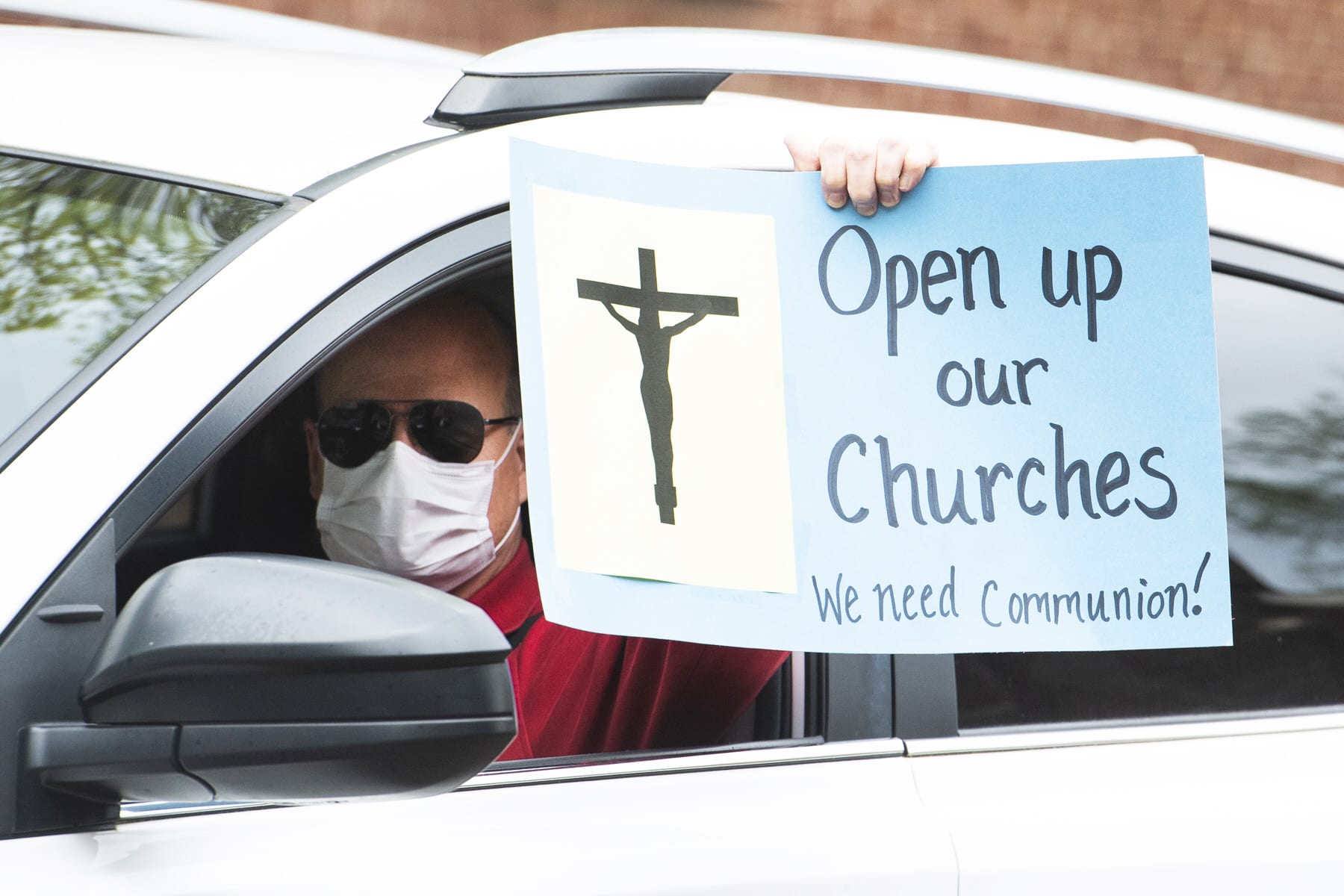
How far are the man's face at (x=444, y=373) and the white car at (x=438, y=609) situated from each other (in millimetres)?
349

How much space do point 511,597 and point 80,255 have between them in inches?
33.7

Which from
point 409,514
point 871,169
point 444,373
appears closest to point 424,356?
point 444,373

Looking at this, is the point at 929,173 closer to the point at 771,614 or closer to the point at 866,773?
the point at 771,614

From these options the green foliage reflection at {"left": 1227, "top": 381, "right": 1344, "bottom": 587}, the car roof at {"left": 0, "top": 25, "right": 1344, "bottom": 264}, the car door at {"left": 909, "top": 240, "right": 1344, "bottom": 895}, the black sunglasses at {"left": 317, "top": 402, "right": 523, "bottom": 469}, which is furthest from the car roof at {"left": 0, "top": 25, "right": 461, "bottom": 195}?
the green foliage reflection at {"left": 1227, "top": 381, "right": 1344, "bottom": 587}

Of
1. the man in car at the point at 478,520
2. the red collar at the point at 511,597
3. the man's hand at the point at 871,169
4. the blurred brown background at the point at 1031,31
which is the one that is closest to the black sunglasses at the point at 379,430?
the man in car at the point at 478,520

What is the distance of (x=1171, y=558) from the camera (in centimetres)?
158

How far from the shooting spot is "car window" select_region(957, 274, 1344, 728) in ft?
5.80

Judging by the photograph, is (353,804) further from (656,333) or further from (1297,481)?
(1297,481)

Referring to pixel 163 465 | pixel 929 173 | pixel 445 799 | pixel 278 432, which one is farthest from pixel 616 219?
pixel 278 432

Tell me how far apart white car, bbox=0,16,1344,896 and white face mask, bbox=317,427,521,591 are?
0.31 meters

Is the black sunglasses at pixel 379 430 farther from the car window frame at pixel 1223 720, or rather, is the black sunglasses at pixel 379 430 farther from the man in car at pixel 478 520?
the car window frame at pixel 1223 720

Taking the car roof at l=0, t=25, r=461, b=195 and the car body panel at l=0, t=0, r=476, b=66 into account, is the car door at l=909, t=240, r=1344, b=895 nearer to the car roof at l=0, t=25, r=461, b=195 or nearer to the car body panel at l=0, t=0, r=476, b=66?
→ the car roof at l=0, t=25, r=461, b=195

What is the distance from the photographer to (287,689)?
117cm

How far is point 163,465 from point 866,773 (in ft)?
2.80
